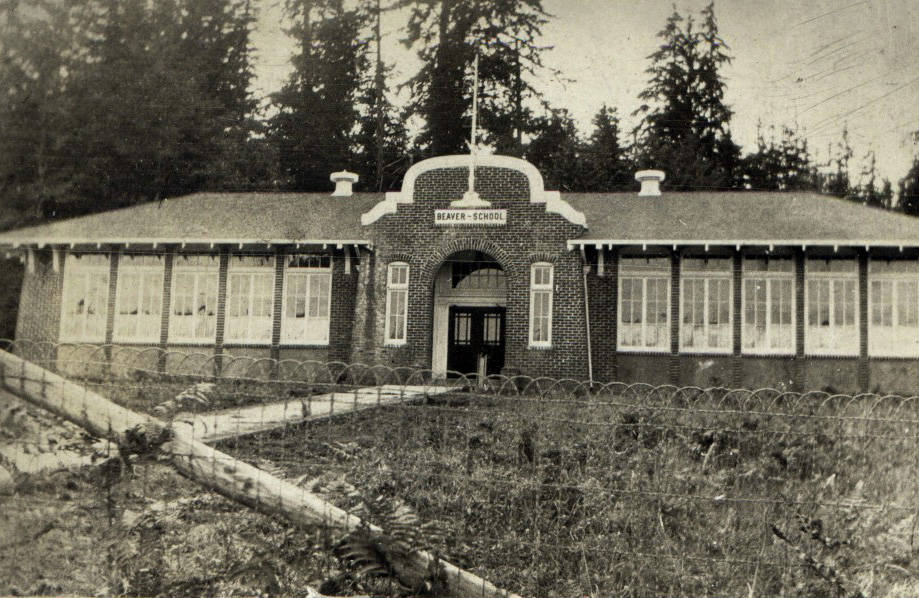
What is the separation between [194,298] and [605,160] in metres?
15.6

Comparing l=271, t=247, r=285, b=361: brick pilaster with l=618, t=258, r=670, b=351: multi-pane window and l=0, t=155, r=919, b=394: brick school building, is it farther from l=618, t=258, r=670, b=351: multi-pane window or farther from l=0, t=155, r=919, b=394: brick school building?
l=618, t=258, r=670, b=351: multi-pane window

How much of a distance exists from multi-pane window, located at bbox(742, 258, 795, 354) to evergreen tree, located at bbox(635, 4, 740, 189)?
5.12m

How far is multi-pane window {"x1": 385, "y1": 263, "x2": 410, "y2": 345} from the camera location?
18.0 metres

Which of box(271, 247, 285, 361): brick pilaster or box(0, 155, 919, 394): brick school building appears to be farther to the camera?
box(271, 247, 285, 361): brick pilaster

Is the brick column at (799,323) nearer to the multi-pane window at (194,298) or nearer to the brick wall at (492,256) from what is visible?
the brick wall at (492,256)

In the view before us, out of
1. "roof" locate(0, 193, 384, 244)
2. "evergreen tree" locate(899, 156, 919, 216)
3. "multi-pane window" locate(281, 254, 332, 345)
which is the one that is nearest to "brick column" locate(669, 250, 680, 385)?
"evergreen tree" locate(899, 156, 919, 216)

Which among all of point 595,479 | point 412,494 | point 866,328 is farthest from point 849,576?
point 866,328

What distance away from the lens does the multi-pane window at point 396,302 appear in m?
18.0

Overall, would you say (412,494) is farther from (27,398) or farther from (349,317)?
(349,317)

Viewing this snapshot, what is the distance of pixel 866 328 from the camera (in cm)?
1641

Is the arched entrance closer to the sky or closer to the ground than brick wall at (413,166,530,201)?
closer to the ground

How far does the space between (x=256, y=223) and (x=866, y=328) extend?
1391cm

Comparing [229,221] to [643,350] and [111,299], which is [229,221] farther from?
[643,350]

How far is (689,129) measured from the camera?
80.3ft
